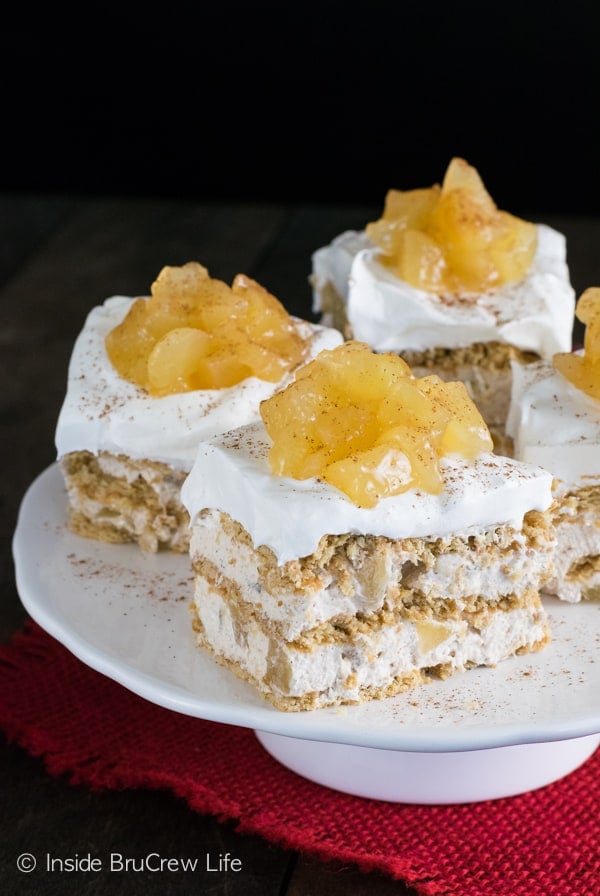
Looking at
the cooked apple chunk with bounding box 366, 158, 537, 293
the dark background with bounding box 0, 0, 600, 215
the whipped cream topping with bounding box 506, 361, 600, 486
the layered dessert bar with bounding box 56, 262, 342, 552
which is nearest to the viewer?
the whipped cream topping with bounding box 506, 361, 600, 486

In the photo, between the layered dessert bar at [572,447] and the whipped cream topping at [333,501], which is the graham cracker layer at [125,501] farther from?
the layered dessert bar at [572,447]

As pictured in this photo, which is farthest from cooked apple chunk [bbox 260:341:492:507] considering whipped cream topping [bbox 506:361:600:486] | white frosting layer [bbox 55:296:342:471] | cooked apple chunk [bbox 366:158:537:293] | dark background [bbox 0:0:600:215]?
dark background [bbox 0:0:600:215]

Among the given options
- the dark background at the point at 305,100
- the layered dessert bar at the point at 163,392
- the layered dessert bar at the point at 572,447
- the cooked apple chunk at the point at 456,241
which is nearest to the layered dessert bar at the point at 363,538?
the layered dessert bar at the point at 572,447

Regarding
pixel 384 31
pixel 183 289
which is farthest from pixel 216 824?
pixel 384 31

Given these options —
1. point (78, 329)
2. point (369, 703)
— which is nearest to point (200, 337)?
point (369, 703)

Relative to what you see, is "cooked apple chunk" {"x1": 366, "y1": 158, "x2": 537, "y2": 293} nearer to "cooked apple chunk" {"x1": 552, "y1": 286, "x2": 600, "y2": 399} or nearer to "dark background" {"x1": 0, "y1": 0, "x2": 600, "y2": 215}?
"cooked apple chunk" {"x1": 552, "y1": 286, "x2": 600, "y2": 399}

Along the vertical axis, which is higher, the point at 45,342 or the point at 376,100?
the point at 376,100

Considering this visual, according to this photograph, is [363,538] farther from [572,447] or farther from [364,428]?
[572,447]

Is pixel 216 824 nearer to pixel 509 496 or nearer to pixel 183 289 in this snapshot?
pixel 509 496
